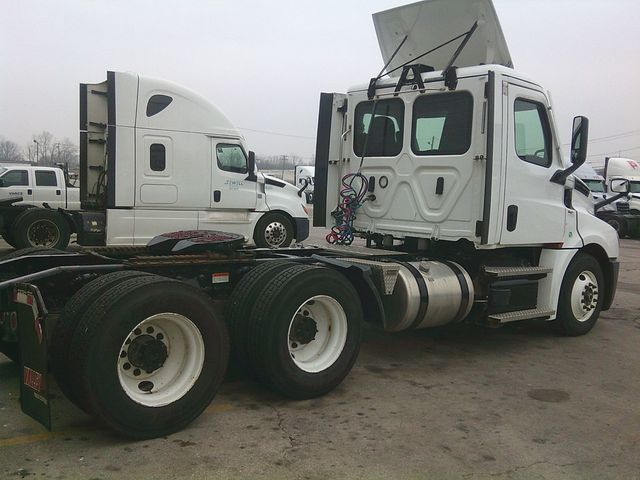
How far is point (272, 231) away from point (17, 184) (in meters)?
7.27

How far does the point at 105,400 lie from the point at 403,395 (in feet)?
7.91

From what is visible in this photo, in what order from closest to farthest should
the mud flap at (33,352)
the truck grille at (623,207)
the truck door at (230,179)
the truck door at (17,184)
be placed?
the mud flap at (33,352)
the truck door at (230,179)
the truck door at (17,184)
the truck grille at (623,207)

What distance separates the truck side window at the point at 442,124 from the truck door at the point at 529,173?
1.27ft

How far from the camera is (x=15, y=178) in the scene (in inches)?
612

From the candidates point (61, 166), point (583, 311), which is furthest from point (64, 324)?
point (61, 166)

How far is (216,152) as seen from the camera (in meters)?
11.8

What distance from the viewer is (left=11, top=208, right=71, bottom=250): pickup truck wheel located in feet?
42.1

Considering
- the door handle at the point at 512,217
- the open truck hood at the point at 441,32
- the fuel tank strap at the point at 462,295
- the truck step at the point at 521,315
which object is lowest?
the truck step at the point at 521,315

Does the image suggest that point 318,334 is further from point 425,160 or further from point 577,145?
point 577,145

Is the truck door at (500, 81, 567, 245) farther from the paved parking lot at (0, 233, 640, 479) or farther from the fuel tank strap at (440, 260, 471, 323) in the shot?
the paved parking lot at (0, 233, 640, 479)

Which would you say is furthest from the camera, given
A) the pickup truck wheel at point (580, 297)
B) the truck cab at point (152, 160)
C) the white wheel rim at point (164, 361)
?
the truck cab at point (152, 160)

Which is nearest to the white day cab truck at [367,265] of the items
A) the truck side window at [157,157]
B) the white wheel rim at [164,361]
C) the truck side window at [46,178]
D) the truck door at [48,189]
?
the white wheel rim at [164,361]

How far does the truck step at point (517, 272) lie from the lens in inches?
243

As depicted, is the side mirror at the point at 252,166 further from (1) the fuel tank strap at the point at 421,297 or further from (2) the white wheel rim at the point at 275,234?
(1) the fuel tank strap at the point at 421,297
